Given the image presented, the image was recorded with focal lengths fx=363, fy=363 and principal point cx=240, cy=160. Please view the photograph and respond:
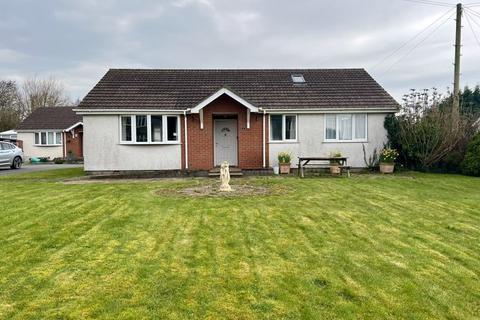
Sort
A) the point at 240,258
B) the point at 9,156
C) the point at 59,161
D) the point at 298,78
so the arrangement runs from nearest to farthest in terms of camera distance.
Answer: the point at 240,258
the point at 298,78
the point at 9,156
the point at 59,161

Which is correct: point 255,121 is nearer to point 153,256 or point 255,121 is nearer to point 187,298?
point 153,256

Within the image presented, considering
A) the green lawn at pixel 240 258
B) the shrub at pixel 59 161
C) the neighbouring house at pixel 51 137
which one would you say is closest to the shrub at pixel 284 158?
the green lawn at pixel 240 258

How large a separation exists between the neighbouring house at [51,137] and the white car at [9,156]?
10.8 meters

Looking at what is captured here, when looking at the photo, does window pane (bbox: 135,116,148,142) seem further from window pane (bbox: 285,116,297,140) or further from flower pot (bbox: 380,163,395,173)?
flower pot (bbox: 380,163,395,173)

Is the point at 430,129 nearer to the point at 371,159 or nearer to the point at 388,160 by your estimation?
the point at 388,160

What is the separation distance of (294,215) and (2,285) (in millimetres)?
5189

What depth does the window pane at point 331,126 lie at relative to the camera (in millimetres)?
17031

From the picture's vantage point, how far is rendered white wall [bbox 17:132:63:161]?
3384cm

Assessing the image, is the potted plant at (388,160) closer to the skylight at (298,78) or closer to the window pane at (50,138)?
the skylight at (298,78)

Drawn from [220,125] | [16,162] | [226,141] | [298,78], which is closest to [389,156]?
[298,78]

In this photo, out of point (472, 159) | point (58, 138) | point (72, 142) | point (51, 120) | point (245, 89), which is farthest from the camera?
point (51, 120)

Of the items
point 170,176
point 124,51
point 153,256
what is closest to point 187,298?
point 153,256

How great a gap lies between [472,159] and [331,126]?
5.94 meters

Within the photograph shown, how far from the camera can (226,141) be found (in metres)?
17.3
